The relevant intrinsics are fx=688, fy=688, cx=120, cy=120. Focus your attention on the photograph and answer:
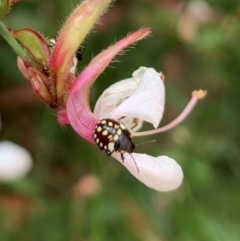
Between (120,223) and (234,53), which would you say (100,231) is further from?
(234,53)

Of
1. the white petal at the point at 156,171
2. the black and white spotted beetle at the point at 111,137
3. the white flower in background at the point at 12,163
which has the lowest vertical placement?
the white flower in background at the point at 12,163

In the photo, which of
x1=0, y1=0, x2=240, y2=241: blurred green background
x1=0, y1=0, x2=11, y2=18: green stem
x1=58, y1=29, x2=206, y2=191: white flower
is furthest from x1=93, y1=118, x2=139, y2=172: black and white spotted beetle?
x1=0, y1=0, x2=240, y2=241: blurred green background

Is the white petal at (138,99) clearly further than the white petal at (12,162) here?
No

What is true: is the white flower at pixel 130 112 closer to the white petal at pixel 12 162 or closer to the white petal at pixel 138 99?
the white petal at pixel 138 99

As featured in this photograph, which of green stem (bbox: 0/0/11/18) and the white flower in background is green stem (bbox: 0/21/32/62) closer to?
green stem (bbox: 0/0/11/18)

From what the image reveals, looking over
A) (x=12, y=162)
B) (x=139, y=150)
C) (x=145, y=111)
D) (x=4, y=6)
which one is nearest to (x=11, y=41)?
(x=4, y=6)

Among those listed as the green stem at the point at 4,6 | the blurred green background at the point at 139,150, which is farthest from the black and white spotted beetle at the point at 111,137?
the blurred green background at the point at 139,150

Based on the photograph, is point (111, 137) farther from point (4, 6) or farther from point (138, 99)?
point (4, 6)

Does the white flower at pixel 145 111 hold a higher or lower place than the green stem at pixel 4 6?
lower
